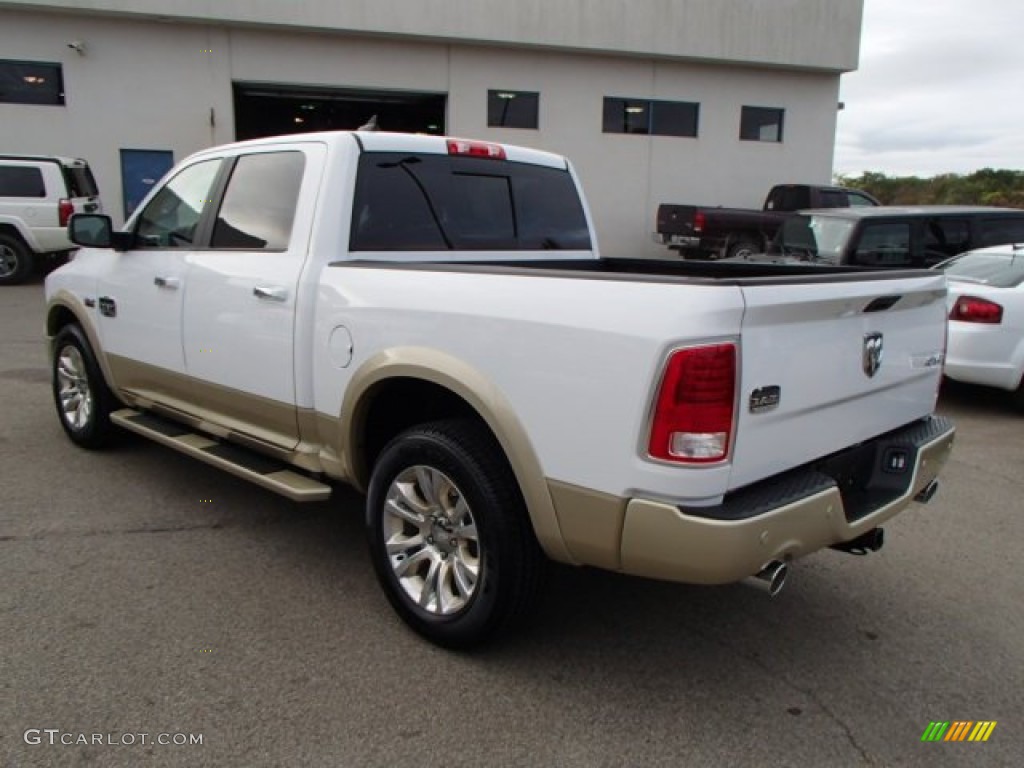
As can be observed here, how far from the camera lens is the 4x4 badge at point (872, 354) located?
2.90 metres

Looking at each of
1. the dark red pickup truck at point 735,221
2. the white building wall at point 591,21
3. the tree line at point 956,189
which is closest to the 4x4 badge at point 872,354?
the dark red pickup truck at point 735,221

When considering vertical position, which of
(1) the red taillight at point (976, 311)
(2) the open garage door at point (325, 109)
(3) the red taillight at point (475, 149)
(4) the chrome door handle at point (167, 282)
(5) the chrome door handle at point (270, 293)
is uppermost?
(2) the open garage door at point (325, 109)

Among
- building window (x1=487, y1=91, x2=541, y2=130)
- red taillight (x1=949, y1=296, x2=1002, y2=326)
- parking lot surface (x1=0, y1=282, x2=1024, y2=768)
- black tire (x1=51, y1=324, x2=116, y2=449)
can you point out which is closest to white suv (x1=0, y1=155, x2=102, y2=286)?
building window (x1=487, y1=91, x2=541, y2=130)

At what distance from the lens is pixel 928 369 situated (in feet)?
11.0

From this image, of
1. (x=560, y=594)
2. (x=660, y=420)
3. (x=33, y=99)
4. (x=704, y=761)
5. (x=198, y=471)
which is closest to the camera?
(x=660, y=420)

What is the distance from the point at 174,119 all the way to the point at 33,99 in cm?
273

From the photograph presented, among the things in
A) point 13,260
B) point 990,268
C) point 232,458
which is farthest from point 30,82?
point 990,268

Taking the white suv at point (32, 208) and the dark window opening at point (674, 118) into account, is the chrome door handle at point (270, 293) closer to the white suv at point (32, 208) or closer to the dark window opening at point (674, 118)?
the white suv at point (32, 208)

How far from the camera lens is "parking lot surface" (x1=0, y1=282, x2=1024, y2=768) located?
2.56 meters

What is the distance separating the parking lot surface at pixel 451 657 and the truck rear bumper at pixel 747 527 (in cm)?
59

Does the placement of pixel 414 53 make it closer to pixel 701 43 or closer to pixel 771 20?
pixel 701 43

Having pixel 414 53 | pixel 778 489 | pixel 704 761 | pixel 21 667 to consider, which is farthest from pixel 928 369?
pixel 414 53

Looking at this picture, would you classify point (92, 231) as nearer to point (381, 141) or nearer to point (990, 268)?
point (381, 141)

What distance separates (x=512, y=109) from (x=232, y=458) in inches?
649
